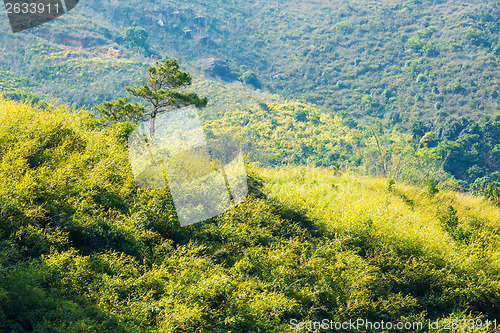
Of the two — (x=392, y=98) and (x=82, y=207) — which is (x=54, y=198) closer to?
(x=82, y=207)

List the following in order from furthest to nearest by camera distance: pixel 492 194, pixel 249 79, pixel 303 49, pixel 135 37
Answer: pixel 303 49
pixel 249 79
pixel 135 37
pixel 492 194

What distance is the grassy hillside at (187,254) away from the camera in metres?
5.62

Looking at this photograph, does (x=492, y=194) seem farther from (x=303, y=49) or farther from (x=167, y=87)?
(x=303, y=49)

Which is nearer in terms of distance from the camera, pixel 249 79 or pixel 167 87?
pixel 167 87

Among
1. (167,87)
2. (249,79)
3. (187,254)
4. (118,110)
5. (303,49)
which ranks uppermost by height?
(167,87)

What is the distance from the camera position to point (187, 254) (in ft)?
23.9

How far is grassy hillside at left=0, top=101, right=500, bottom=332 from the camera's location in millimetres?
5617

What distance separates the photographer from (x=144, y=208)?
25.7 feet

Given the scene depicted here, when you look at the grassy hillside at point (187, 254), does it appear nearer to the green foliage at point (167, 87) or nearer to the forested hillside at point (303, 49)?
the green foliage at point (167, 87)

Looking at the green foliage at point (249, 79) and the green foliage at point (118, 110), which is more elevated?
the green foliage at point (118, 110)

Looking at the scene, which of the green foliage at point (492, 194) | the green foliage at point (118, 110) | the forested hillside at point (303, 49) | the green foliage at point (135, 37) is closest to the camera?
the green foliage at point (118, 110)

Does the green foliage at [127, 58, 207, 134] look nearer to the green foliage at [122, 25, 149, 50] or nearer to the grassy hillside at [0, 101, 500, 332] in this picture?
the grassy hillside at [0, 101, 500, 332]

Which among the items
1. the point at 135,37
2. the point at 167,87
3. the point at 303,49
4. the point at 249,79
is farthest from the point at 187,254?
the point at 303,49

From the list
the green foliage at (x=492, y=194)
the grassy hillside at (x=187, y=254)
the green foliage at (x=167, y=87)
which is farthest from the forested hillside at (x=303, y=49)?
the green foliage at (x=492, y=194)
